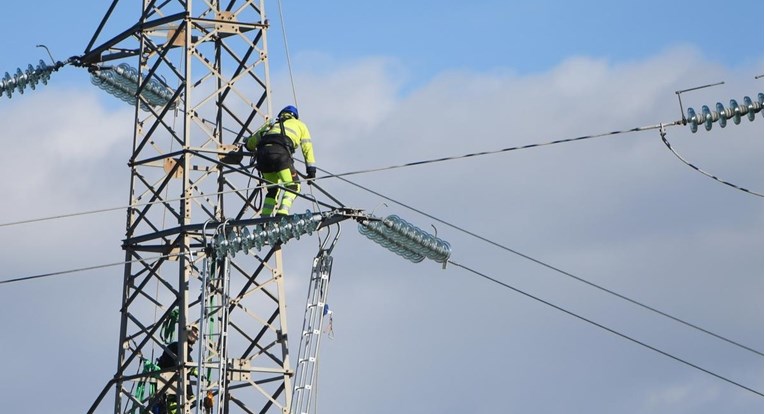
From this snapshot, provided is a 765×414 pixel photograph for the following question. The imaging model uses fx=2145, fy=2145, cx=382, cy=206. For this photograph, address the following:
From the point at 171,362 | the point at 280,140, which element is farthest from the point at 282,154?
→ the point at 171,362

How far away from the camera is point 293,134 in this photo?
2931 centimetres

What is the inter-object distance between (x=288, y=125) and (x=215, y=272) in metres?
2.29

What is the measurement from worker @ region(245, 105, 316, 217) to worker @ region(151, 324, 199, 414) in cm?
190

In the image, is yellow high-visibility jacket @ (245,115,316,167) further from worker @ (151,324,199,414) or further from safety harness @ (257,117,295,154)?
worker @ (151,324,199,414)

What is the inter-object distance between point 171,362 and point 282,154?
10.7ft

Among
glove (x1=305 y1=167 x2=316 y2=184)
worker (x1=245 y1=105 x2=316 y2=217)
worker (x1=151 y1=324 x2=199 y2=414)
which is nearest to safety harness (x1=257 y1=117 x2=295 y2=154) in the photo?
worker (x1=245 y1=105 x2=316 y2=217)

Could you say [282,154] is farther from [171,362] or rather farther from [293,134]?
[171,362]

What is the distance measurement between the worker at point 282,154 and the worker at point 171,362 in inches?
74.9

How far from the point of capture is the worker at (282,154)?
2909 centimetres

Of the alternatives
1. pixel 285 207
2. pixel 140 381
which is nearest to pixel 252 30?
pixel 285 207

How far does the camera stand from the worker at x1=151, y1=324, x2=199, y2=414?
29.4 meters

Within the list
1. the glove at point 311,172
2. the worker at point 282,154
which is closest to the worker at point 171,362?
the worker at point 282,154

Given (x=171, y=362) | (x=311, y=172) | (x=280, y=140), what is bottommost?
→ (x=171, y=362)

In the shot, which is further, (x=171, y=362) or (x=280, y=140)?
(x=171, y=362)
